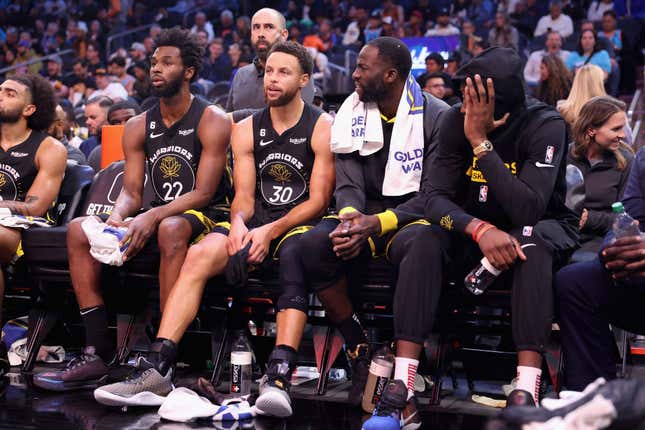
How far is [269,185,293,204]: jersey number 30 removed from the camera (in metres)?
4.41

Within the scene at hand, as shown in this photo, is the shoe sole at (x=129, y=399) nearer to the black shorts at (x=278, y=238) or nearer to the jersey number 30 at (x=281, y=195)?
the black shorts at (x=278, y=238)

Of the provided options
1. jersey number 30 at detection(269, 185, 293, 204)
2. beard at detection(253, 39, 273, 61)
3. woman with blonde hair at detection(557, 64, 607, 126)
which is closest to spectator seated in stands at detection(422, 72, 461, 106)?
woman with blonde hair at detection(557, 64, 607, 126)

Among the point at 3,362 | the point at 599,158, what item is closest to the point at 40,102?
the point at 3,362

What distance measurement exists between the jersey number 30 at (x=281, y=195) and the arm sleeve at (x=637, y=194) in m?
1.56

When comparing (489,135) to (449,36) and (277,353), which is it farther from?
(449,36)

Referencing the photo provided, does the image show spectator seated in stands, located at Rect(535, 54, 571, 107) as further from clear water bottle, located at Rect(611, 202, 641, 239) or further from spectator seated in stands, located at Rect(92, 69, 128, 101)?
spectator seated in stands, located at Rect(92, 69, 128, 101)

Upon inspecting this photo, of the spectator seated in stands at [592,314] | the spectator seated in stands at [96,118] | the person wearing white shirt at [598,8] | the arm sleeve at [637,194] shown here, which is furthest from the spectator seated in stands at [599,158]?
the person wearing white shirt at [598,8]

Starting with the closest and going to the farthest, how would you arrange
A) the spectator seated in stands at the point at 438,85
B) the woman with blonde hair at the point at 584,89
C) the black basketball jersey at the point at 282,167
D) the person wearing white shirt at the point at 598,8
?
the black basketball jersey at the point at 282,167 → the woman with blonde hair at the point at 584,89 → the spectator seated in stands at the point at 438,85 → the person wearing white shirt at the point at 598,8

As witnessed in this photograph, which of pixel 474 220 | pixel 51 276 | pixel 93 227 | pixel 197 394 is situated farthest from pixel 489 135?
pixel 51 276

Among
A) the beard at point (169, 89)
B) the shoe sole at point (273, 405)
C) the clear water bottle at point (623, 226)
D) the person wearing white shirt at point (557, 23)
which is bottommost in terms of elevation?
the shoe sole at point (273, 405)

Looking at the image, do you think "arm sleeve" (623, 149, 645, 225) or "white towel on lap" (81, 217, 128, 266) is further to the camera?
"white towel on lap" (81, 217, 128, 266)

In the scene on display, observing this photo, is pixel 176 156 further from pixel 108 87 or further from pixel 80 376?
pixel 108 87

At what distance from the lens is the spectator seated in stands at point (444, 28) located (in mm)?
11961

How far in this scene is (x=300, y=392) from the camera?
4.20 metres
